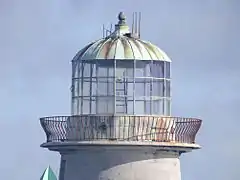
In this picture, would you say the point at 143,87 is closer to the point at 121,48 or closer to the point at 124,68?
the point at 124,68

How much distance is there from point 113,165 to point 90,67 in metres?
2.13

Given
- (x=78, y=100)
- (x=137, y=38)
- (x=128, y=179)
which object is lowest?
(x=128, y=179)

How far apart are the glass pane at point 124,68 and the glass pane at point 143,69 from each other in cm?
13

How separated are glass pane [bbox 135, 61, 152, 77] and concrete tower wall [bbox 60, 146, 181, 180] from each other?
5.24 feet

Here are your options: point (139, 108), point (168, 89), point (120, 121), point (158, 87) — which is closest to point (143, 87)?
point (158, 87)

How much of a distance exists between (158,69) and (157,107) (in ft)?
2.70

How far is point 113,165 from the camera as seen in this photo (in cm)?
2145

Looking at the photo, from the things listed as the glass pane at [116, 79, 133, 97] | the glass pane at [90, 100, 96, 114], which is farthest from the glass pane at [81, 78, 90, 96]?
the glass pane at [116, 79, 133, 97]

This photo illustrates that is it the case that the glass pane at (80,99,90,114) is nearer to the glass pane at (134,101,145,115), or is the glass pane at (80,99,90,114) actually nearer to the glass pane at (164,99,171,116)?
the glass pane at (134,101,145,115)

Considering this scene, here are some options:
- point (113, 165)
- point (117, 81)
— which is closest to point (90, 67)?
point (117, 81)

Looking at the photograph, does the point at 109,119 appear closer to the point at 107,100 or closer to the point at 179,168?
the point at 107,100

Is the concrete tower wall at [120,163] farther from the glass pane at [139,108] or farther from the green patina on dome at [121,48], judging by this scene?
the green patina on dome at [121,48]

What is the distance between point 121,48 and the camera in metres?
21.8

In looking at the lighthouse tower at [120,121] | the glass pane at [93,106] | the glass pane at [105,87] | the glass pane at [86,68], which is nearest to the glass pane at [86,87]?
the lighthouse tower at [120,121]
